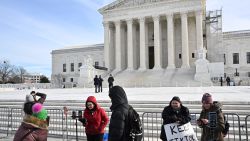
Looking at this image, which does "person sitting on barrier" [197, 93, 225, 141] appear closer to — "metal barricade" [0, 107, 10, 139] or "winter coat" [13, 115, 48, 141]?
"winter coat" [13, 115, 48, 141]

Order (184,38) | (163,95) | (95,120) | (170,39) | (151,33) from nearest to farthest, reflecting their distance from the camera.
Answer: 1. (95,120)
2. (163,95)
3. (184,38)
4. (170,39)
5. (151,33)

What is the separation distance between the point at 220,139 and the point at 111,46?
48284 millimetres

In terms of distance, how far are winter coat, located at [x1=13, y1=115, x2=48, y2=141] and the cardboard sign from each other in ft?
7.21

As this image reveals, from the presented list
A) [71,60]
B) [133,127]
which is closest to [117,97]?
[133,127]

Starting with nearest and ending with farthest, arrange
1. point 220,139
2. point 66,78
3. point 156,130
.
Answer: point 220,139, point 156,130, point 66,78

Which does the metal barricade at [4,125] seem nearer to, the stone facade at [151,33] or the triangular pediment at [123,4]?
the stone facade at [151,33]

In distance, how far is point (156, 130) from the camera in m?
10.2

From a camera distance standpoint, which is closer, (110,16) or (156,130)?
(156,130)


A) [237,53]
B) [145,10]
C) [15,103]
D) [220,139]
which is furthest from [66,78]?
[220,139]

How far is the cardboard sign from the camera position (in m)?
5.11

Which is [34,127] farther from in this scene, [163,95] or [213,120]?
[163,95]

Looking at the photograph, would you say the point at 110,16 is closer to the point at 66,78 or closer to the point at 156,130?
the point at 66,78

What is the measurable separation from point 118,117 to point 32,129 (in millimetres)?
1387

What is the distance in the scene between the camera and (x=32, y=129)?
176 inches
